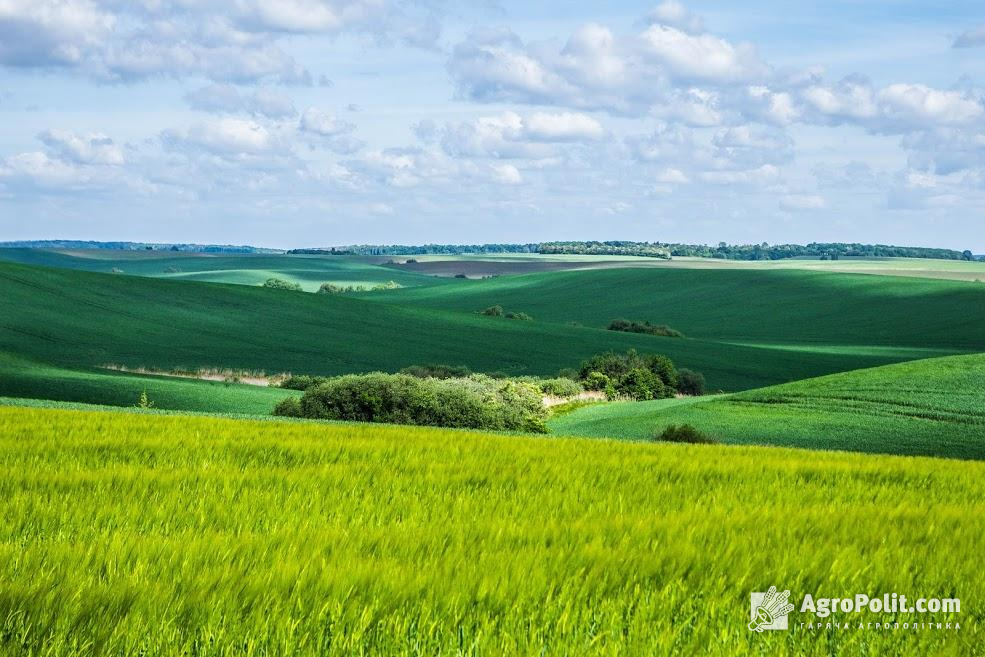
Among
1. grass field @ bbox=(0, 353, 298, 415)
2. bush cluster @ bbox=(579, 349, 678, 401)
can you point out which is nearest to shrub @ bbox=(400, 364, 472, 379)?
bush cluster @ bbox=(579, 349, 678, 401)

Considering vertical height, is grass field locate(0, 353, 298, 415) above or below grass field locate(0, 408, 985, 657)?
below

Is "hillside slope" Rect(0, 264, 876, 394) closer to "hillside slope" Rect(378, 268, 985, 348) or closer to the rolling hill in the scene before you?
the rolling hill

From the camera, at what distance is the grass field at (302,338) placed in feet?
213

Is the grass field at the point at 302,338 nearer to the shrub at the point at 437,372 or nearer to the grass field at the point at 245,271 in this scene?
the shrub at the point at 437,372

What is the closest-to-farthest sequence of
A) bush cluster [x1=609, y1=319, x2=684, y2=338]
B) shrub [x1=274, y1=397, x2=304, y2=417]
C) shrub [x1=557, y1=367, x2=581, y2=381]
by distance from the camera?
1. shrub [x1=274, y1=397, x2=304, y2=417]
2. shrub [x1=557, y1=367, x2=581, y2=381]
3. bush cluster [x1=609, y1=319, x2=684, y2=338]

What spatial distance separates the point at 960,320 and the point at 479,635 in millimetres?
109672

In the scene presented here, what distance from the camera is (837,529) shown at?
821 cm

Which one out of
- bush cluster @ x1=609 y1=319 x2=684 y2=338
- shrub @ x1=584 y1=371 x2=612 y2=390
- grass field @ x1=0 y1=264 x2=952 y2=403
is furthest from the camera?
bush cluster @ x1=609 y1=319 x2=684 y2=338

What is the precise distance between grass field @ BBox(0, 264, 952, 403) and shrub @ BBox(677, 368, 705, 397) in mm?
5774

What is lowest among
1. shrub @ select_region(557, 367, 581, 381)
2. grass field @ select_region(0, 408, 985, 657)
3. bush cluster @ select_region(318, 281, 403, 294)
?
shrub @ select_region(557, 367, 581, 381)

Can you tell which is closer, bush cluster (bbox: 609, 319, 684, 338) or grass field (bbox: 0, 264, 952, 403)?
grass field (bbox: 0, 264, 952, 403)

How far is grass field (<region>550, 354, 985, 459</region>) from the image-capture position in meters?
33.7

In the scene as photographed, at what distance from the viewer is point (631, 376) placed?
56.8 m

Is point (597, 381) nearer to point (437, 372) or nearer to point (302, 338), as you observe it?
point (437, 372)
